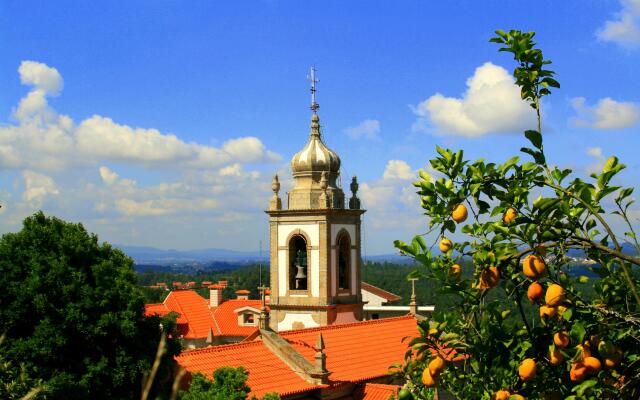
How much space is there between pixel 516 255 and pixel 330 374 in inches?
657

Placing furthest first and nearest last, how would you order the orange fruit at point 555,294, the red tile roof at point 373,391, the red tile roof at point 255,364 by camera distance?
the red tile roof at point 373,391 → the red tile roof at point 255,364 → the orange fruit at point 555,294

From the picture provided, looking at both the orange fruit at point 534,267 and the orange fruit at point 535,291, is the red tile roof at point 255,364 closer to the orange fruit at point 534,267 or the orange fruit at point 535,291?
the orange fruit at point 535,291

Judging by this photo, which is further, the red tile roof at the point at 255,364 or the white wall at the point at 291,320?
the white wall at the point at 291,320

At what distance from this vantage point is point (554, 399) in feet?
16.2

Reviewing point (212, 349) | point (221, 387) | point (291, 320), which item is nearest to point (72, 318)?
point (221, 387)

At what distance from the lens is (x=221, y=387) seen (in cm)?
1327

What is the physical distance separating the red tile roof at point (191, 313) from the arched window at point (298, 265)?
687 inches

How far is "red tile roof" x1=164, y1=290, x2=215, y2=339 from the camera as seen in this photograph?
140 ft

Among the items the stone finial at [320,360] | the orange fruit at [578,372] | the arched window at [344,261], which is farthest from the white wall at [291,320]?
the orange fruit at [578,372]

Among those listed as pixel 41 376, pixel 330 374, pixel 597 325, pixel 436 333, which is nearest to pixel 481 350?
pixel 436 333

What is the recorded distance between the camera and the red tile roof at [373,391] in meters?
20.7

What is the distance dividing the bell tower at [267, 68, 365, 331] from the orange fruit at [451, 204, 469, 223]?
20148mm

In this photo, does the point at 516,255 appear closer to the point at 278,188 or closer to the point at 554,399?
the point at 554,399

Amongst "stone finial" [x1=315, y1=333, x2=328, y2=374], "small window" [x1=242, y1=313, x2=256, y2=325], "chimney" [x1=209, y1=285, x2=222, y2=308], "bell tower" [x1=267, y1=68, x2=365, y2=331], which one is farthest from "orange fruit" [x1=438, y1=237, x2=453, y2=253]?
"chimney" [x1=209, y1=285, x2=222, y2=308]
